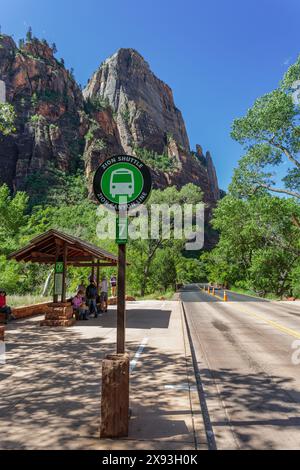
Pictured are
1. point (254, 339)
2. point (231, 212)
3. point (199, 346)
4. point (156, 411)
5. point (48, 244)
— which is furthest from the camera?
point (231, 212)

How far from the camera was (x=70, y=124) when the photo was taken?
376 ft

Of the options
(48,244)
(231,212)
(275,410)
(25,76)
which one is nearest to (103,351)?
(275,410)

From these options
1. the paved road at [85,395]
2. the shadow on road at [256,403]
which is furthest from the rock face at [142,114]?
the shadow on road at [256,403]

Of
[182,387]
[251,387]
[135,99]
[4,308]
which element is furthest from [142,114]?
[182,387]

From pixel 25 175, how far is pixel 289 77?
284 ft

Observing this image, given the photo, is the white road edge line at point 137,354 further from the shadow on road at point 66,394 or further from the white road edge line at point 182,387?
the white road edge line at point 182,387

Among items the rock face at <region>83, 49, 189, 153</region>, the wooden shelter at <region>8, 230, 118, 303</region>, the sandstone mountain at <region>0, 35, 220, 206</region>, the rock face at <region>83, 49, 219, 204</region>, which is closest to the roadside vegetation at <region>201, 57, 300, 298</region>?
the wooden shelter at <region>8, 230, 118, 303</region>

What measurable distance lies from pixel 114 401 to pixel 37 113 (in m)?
117

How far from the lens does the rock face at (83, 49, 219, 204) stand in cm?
14784

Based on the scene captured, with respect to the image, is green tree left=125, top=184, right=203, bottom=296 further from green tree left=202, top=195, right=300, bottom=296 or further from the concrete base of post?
the concrete base of post

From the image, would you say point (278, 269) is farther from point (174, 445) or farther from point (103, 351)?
point (174, 445)

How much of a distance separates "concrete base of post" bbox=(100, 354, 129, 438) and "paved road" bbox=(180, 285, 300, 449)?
1.15m

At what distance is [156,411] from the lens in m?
4.86

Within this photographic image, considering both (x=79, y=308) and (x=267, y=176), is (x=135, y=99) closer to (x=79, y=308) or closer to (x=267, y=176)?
(x=267, y=176)
